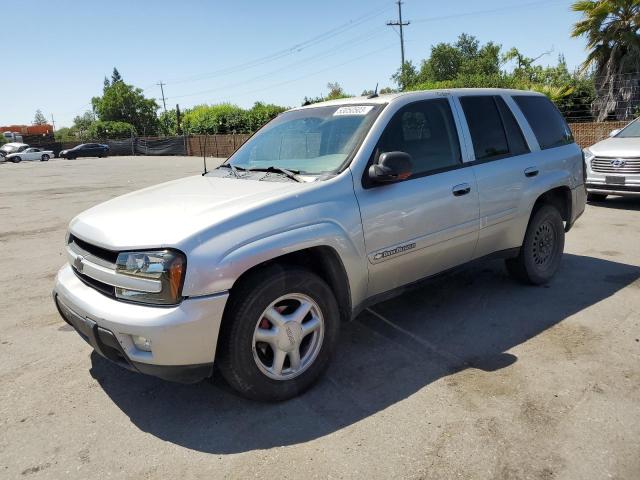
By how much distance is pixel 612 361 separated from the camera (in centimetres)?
353

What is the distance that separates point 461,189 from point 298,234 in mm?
1584

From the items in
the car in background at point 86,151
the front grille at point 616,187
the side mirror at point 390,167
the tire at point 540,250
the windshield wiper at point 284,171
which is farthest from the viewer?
the car in background at point 86,151

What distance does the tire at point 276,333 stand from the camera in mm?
2875

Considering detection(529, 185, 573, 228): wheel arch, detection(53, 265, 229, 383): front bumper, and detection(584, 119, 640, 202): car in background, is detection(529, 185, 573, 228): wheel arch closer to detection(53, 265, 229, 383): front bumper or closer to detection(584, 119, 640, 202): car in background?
detection(53, 265, 229, 383): front bumper

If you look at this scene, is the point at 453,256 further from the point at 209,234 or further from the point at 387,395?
the point at 209,234

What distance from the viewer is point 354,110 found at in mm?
3904

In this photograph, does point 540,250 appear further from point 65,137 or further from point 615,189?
point 65,137

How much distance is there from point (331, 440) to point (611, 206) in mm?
8601

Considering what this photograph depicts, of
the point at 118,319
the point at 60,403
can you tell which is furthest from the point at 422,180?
the point at 60,403

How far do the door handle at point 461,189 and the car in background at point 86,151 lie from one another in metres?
51.2

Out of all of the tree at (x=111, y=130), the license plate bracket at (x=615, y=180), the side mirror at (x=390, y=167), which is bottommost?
the license plate bracket at (x=615, y=180)

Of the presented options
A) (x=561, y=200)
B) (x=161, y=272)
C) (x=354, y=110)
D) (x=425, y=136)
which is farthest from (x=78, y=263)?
(x=561, y=200)

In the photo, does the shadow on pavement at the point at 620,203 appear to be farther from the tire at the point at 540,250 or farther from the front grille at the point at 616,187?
the tire at the point at 540,250

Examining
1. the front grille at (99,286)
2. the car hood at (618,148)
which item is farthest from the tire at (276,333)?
the car hood at (618,148)
